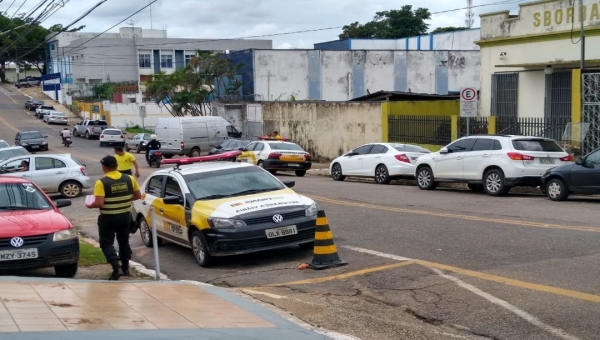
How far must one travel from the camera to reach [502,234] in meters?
12.1

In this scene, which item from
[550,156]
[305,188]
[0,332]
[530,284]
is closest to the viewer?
[0,332]

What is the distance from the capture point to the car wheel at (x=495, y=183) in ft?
63.3

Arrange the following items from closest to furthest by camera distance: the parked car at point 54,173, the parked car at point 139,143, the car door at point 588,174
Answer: the car door at point 588,174, the parked car at point 54,173, the parked car at point 139,143

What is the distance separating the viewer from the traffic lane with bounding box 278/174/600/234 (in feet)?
47.9

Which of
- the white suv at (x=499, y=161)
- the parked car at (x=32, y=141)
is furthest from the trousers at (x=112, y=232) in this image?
the parked car at (x=32, y=141)

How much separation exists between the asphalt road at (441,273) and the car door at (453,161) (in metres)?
4.23

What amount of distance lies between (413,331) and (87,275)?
19.0ft

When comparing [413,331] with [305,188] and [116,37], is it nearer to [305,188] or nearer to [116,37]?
[305,188]

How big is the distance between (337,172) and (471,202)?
9.67 m

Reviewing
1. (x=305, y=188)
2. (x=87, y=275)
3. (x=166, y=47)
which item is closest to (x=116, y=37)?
(x=166, y=47)

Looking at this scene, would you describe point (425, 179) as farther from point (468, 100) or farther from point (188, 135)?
point (188, 135)

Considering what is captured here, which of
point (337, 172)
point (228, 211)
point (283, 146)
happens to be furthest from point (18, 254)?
point (283, 146)

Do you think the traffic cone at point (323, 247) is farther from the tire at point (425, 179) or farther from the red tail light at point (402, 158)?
the red tail light at point (402, 158)

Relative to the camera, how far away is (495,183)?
19.5m
